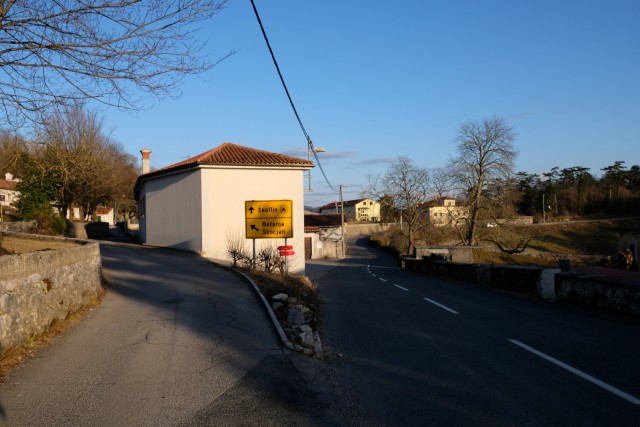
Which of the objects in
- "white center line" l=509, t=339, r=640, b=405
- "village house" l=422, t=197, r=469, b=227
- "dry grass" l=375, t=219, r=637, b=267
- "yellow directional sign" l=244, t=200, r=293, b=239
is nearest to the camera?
"white center line" l=509, t=339, r=640, b=405

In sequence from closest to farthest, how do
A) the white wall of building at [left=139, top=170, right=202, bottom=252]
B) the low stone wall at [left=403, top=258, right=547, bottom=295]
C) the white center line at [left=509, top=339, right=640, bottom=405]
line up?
the white center line at [left=509, top=339, right=640, bottom=405], the low stone wall at [left=403, top=258, right=547, bottom=295], the white wall of building at [left=139, top=170, right=202, bottom=252]

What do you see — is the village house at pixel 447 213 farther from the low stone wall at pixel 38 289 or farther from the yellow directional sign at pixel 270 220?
the low stone wall at pixel 38 289

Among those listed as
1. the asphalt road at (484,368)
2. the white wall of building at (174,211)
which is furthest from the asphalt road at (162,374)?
the white wall of building at (174,211)

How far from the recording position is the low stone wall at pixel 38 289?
6.76m

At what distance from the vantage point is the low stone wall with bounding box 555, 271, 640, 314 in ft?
37.8

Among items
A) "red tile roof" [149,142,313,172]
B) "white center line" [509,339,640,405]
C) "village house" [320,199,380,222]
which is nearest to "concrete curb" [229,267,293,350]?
"white center line" [509,339,640,405]

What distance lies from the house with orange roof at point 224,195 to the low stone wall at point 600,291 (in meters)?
11.6

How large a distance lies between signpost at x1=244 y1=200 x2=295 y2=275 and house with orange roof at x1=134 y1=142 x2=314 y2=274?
664 centimetres

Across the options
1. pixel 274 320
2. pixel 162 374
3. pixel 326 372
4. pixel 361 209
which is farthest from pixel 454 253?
pixel 361 209

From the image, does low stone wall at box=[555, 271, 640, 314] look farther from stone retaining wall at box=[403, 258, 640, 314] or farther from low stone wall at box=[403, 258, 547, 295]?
low stone wall at box=[403, 258, 547, 295]

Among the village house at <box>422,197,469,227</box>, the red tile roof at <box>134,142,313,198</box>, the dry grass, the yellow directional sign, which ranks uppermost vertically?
the red tile roof at <box>134,142,313,198</box>

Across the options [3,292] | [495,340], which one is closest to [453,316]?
[495,340]

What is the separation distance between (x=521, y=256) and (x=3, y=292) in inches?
2453

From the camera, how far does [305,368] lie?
22.9ft
